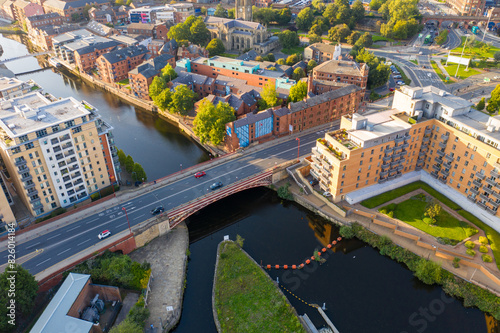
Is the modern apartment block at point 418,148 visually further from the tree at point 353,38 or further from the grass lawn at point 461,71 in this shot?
the tree at point 353,38

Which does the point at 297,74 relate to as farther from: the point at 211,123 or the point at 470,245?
the point at 470,245

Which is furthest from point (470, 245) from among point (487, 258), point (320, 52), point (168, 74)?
point (320, 52)

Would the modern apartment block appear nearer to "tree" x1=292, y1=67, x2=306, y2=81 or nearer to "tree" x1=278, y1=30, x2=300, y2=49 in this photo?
"tree" x1=292, y1=67, x2=306, y2=81

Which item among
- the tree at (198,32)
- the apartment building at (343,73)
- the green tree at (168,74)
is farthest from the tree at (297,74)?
the tree at (198,32)

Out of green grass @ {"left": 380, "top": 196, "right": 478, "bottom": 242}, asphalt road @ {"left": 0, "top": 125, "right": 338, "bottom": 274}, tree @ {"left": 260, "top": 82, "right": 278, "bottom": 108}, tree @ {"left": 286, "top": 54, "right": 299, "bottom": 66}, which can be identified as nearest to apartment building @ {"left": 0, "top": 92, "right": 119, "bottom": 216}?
asphalt road @ {"left": 0, "top": 125, "right": 338, "bottom": 274}

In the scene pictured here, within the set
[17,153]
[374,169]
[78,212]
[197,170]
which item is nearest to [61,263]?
[78,212]

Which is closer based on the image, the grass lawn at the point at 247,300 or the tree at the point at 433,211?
the grass lawn at the point at 247,300
